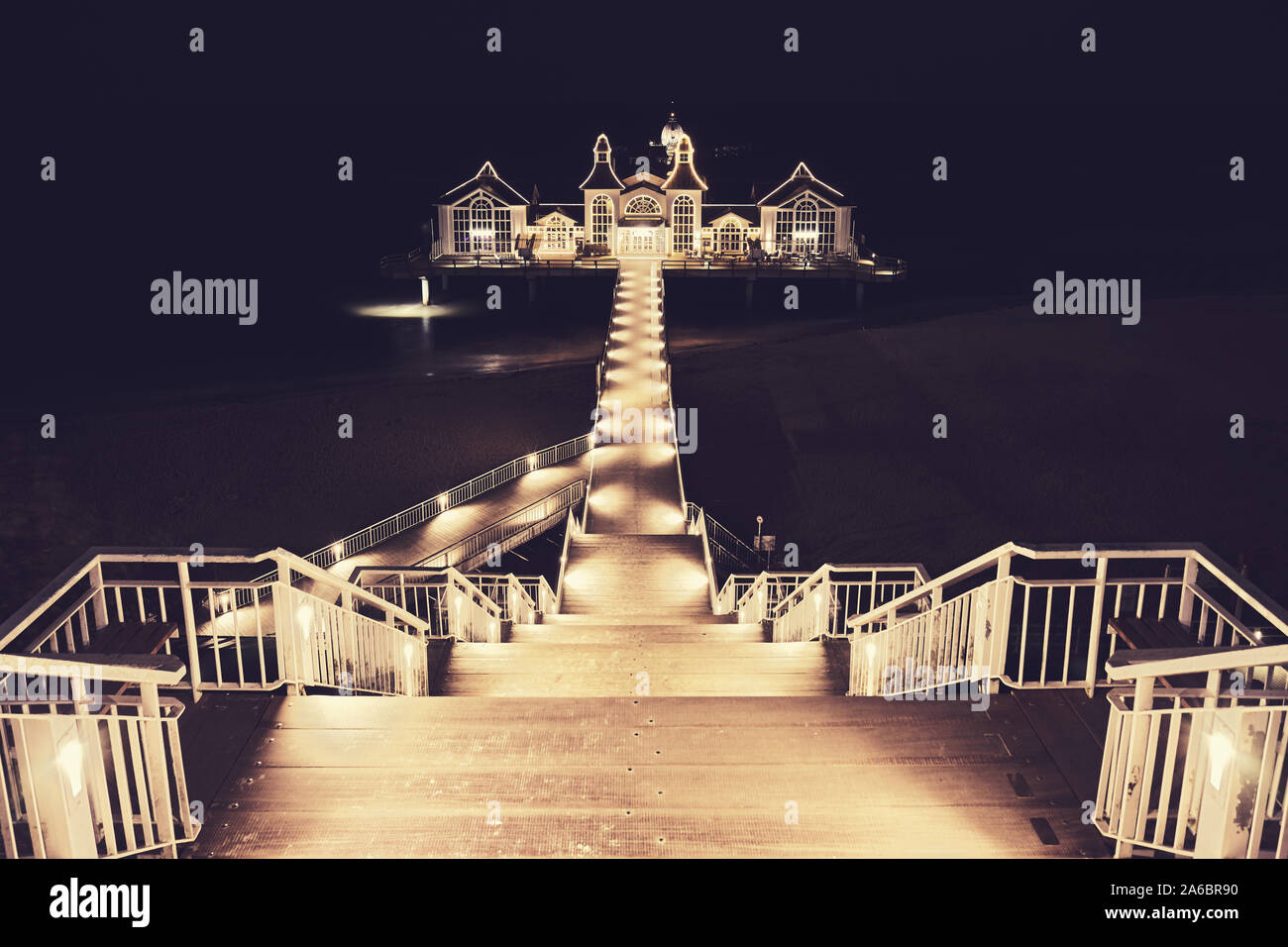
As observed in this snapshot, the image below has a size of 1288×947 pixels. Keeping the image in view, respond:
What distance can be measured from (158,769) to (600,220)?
47767 millimetres

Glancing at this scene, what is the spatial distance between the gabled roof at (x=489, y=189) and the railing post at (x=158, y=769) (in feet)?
153

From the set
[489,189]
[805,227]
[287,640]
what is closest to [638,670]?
[287,640]

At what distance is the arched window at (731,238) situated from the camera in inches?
1976

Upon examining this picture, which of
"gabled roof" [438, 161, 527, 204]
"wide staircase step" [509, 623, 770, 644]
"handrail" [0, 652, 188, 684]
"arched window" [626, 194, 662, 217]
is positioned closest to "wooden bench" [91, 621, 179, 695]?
"handrail" [0, 652, 188, 684]

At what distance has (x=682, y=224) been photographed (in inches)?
1972

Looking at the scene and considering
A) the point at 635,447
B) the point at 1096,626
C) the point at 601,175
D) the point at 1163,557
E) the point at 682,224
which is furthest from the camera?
the point at 682,224

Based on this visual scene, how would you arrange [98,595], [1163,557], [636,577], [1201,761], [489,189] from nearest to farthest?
1. [1201,761]
2. [1163,557]
3. [98,595]
4. [636,577]
5. [489,189]

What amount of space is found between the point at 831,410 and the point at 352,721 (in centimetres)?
2688

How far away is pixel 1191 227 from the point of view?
291 ft

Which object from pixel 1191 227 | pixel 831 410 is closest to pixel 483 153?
pixel 1191 227

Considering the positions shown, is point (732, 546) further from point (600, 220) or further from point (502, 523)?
point (600, 220)

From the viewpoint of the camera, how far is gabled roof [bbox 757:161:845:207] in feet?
161
